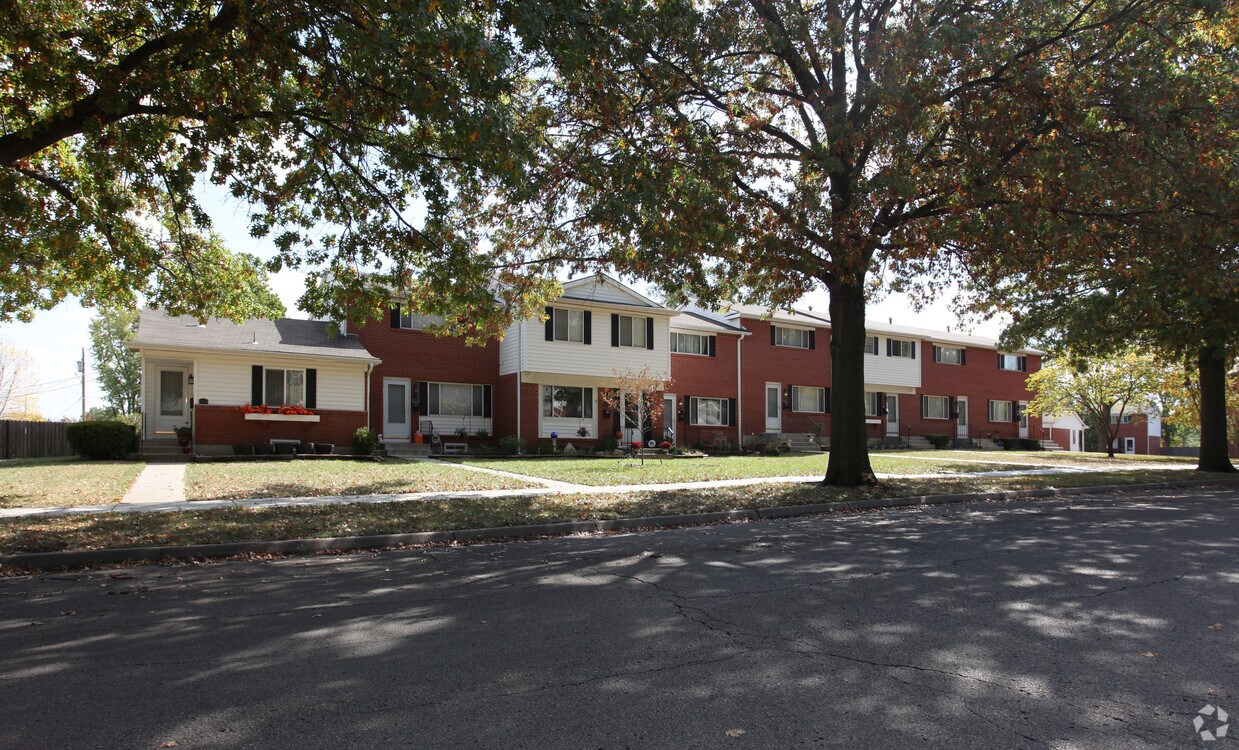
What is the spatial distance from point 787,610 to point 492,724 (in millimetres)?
2981

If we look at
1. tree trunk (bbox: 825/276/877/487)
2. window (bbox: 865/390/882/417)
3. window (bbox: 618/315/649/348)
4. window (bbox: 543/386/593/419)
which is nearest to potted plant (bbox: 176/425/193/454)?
window (bbox: 543/386/593/419)

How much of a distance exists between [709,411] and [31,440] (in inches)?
1060

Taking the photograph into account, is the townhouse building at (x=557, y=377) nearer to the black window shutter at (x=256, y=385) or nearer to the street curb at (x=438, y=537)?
the black window shutter at (x=256, y=385)

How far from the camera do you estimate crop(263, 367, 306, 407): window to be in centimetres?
2517

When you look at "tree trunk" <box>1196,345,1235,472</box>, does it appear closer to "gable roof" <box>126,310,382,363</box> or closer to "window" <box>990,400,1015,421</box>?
Answer: "window" <box>990,400,1015,421</box>

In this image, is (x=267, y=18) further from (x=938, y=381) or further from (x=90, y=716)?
(x=938, y=381)

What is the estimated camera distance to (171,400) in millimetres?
25266

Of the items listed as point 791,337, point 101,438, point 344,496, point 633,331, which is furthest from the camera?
point 791,337

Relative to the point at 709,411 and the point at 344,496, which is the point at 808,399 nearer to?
the point at 709,411

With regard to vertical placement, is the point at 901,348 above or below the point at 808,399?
above

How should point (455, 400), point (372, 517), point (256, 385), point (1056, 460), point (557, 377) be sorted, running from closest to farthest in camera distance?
point (372, 517), point (256, 385), point (455, 400), point (557, 377), point (1056, 460)

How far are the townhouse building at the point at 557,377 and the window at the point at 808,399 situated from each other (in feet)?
0.33

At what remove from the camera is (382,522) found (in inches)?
423

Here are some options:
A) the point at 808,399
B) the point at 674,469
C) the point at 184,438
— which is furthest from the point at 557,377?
the point at 808,399
